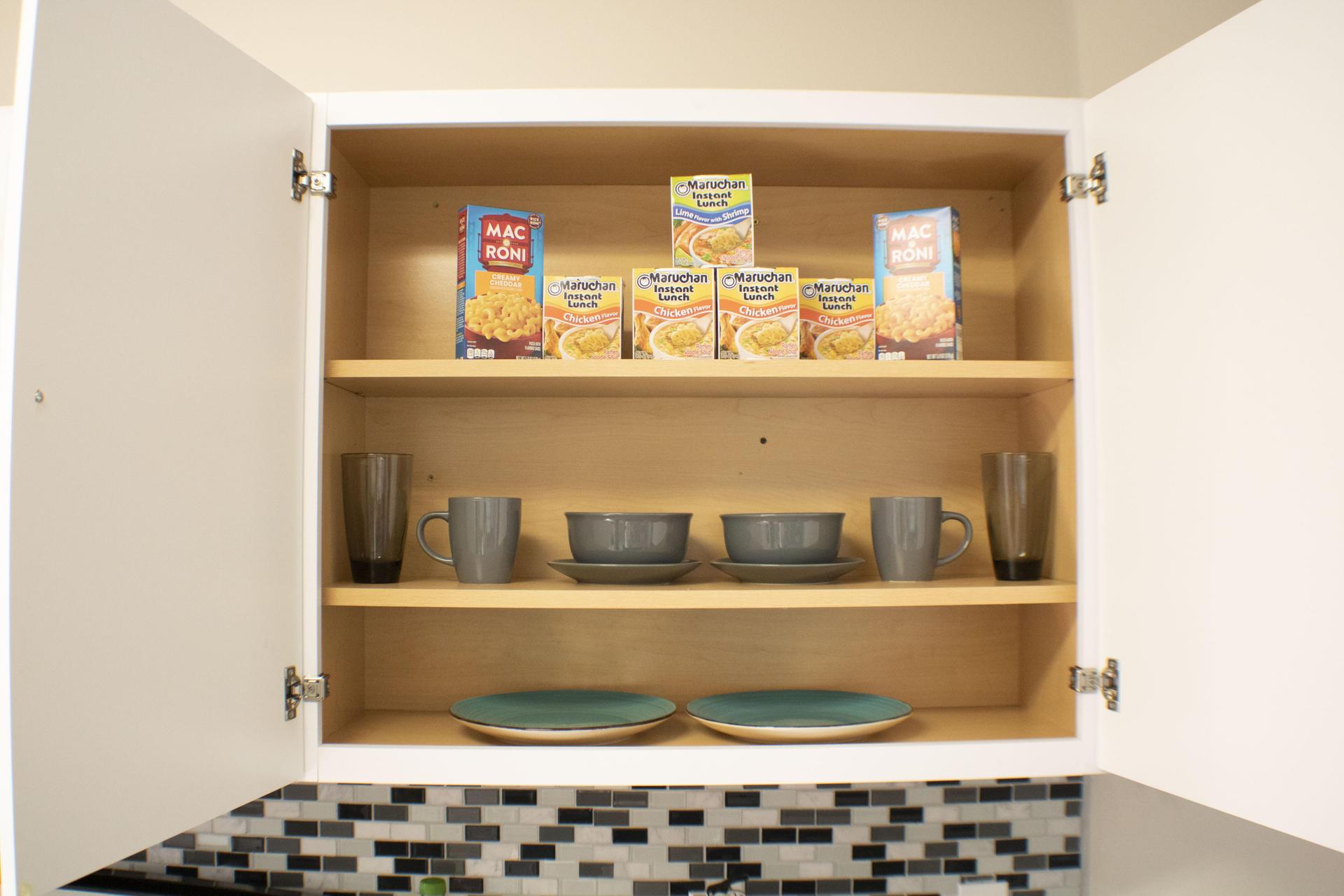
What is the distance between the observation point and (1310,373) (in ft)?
2.93

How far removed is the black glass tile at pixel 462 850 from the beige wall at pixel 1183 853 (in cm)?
103

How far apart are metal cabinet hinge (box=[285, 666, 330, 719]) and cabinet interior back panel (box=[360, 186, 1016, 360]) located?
57cm

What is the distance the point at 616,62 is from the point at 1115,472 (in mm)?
1050

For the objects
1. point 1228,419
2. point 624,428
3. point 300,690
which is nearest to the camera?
point 1228,419

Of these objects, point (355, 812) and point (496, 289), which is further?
point (355, 812)

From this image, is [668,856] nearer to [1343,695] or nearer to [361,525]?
[361,525]

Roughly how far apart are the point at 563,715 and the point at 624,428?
46 cm

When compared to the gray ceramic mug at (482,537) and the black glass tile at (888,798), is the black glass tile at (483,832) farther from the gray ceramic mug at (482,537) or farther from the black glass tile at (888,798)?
the black glass tile at (888,798)

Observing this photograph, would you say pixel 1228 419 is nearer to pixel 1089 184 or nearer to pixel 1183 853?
pixel 1089 184

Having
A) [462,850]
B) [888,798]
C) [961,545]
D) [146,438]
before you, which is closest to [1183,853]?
[888,798]

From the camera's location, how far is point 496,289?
126 centimetres

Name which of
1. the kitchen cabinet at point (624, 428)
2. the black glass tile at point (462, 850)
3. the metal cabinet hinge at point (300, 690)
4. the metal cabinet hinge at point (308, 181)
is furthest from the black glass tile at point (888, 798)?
the metal cabinet hinge at point (308, 181)

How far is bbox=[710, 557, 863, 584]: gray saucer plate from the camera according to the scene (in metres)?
1.27

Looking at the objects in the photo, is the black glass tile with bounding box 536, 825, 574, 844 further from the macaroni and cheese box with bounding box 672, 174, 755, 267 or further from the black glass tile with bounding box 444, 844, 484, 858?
the macaroni and cheese box with bounding box 672, 174, 755, 267
